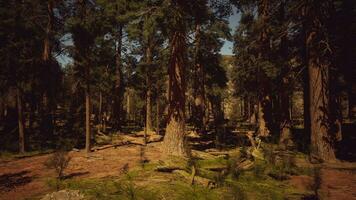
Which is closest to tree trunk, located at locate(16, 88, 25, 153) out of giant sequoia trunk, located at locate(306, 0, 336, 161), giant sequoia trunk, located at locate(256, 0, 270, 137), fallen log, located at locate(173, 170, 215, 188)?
fallen log, located at locate(173, 170, 215, 188)

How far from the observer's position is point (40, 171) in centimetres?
1006

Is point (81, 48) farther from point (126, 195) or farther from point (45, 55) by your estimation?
point (126, 195)

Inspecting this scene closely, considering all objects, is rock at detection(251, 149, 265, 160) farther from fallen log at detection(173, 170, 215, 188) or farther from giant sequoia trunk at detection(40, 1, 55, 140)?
giant sequoia trunk at detection(40, 1, 55, 140)

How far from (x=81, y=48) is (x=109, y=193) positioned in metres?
8.84

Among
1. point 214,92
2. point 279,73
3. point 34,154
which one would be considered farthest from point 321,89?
point 214,92

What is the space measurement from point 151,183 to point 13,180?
16.3ft

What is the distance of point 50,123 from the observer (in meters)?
19.1

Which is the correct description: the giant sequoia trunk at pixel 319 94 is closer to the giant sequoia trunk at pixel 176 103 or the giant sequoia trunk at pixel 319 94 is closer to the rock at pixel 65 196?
the giant sequoia trunk at pixel 176 103

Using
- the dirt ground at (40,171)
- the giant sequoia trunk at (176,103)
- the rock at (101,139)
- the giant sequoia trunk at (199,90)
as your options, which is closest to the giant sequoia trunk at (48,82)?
the rock at (101,139)

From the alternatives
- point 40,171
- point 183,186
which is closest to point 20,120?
point 40,171

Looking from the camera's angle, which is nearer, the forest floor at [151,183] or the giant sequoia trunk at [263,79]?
the forest floor at [151,183]

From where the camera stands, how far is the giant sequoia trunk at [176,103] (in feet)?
35.3

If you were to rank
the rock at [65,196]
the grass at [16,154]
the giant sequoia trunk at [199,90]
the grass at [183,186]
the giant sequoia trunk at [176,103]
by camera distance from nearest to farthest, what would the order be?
1. the rock at [65,196]
2. the grass at [183,186]
3. the giant sequoia trunk at [176,103]
4. the grass at [16,154]
5. the giant sequoia trunk at [199,90]

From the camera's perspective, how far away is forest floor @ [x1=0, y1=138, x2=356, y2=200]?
6.87 metres
